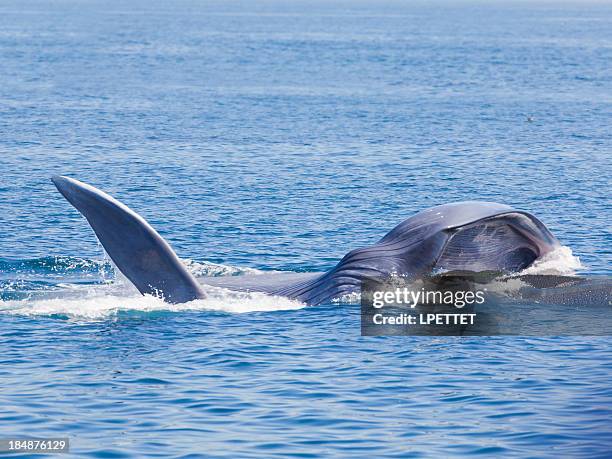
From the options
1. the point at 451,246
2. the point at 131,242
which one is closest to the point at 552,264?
the point at 451,246

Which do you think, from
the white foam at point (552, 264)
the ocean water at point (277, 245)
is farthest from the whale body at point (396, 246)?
the ocean water at point (277, 245)

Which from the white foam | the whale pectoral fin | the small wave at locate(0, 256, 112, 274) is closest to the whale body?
the whale pectoral fin

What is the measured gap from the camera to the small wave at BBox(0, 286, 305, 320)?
25.3m

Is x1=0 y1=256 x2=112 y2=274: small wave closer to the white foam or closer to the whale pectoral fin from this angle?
the whale pectoral fin

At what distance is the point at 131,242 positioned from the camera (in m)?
23.9

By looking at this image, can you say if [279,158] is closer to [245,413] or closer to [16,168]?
[16,168]

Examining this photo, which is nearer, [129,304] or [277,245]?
[129,304]

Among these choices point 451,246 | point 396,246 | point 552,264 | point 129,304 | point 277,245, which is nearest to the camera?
point 396,246

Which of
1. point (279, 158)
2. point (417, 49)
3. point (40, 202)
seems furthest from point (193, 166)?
point (417, 49)

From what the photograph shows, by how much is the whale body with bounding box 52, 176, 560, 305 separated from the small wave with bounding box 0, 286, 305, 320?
225mm

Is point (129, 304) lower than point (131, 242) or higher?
lower

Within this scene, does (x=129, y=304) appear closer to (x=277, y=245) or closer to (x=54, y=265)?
(x=54, y=265)

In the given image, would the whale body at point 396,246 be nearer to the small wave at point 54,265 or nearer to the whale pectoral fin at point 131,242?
the whale pectoral fin at point 131,242

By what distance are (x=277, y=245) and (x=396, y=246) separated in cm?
919
